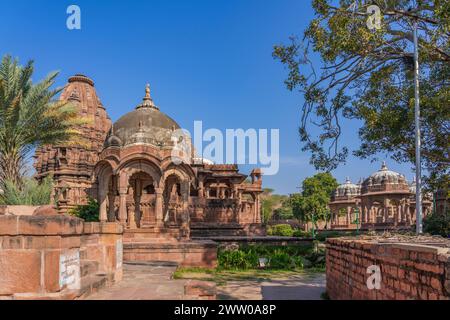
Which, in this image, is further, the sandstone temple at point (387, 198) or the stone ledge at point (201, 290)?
the sandstone temple at point (387, 198)

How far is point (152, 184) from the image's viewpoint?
87.6 feet

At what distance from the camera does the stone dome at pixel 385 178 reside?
1565 inches

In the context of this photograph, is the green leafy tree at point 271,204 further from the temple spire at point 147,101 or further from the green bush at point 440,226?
the green bush at point 440,226

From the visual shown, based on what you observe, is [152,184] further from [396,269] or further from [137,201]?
[396,269]

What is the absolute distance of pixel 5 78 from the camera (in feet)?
43.1

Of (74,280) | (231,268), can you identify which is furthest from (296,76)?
(74,280)

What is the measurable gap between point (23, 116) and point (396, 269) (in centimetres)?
1248

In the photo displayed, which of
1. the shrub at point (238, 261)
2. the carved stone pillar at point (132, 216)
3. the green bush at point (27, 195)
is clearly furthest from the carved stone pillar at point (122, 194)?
the green bush at point (27, 195)

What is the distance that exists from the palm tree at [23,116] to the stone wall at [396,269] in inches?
420

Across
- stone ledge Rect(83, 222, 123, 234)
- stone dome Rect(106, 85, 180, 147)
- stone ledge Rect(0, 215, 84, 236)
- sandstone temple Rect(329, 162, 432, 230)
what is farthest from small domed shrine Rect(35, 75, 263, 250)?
sandstone temple Rect(329, 162, 432, 230)

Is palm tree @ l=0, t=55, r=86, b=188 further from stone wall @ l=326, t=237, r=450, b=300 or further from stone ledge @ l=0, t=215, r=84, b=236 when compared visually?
stone wall @ l=326, t=237, r=450, b=300

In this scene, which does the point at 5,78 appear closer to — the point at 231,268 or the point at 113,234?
the point at 113,234

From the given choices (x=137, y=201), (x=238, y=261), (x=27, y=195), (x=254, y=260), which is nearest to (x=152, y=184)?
(x=137, y=201)
